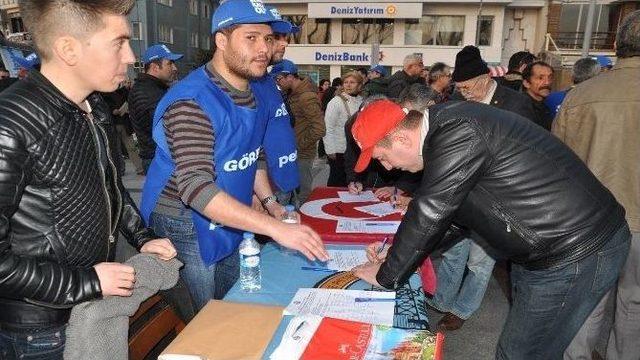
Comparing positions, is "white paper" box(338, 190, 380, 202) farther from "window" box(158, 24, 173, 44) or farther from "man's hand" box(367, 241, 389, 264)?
"window" box(158, 24, 173, 44)

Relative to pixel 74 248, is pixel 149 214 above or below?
below

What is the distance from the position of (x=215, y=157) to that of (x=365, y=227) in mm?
1138

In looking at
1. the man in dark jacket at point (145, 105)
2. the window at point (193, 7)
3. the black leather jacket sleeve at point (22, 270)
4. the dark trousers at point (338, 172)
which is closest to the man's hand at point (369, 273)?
the black leather jacket sleeve at point (22, 270)

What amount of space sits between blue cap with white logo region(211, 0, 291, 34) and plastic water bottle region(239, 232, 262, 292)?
2.89ft

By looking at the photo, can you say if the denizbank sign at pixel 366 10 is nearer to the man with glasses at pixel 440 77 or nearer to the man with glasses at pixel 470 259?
the man with glasses at pixel 440 77

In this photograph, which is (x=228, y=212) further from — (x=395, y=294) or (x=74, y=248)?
(x=395, y=294)

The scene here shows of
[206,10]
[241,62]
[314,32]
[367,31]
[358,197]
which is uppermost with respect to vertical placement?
[206,10]

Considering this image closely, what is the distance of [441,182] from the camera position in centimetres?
158

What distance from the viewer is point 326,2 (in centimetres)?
2667

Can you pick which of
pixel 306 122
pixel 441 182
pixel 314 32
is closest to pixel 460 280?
pixel 441 182

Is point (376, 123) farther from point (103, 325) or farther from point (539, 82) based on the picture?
point (539, 82)

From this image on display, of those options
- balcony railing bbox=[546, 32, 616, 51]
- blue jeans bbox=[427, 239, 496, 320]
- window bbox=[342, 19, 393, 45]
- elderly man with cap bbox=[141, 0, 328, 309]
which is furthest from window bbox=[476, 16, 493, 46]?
elderly man with cap bbox=[141, 0, 328, 309]

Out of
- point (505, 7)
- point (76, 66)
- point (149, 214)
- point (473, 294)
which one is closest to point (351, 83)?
point (473, 294)

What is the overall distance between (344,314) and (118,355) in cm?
72
